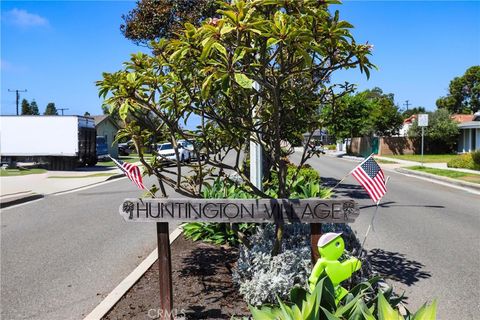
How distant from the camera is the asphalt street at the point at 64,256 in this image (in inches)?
218

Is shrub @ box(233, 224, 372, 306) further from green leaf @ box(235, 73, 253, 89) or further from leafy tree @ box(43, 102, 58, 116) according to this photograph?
leafy tree @ box(43, 102, 58, 116)

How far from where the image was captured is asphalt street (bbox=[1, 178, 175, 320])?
18.2 feet

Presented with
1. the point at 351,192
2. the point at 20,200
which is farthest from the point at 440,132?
the point at 20,200

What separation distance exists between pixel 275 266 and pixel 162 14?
11.0 metres

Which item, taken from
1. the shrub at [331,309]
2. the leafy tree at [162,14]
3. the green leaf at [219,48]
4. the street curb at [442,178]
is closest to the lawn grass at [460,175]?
the street curb at [442,178]

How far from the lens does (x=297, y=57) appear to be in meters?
4.35

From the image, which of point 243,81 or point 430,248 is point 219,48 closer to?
point 243,81

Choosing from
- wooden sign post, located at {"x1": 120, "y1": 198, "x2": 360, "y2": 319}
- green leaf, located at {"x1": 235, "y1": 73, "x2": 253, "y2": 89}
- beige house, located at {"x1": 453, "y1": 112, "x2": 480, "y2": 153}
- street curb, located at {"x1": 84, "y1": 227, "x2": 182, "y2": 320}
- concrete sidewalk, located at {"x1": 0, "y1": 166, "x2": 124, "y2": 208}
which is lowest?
street curb, located at {"x1": 84, "y1": 227, "x2": 182, "y2": 320}

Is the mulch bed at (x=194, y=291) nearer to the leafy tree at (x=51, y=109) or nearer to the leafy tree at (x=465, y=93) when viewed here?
the leafy tree at (x=465, y=93)

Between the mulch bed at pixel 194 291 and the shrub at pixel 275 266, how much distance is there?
21 cm

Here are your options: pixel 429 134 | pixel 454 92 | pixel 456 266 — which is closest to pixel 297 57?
pixel 456 266

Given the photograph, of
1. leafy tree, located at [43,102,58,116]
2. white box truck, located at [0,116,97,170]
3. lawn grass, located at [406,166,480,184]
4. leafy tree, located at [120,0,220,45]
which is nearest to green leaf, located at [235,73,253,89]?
leafy tree, located at [120,0,220,45]

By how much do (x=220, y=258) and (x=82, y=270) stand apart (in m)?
2.02

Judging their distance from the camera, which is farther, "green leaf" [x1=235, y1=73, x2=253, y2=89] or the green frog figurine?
the green frog figurine
